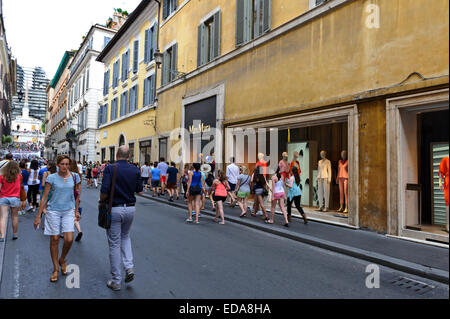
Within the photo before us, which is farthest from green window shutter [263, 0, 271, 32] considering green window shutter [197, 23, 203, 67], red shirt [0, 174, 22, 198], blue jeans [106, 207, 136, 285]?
blue jeans [106, 207, 136, 285]

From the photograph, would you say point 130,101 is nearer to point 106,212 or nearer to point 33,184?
point 33,184

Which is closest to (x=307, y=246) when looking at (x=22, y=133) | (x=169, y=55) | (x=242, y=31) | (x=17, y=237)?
(x=17, y=237)

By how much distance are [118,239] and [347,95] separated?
6.43 m

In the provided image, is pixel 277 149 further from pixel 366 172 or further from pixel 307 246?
pixel 307 246

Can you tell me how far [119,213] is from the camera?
3867 millimetres

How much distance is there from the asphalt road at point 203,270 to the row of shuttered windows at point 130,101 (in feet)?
49.2

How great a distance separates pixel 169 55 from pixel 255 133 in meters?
9.54

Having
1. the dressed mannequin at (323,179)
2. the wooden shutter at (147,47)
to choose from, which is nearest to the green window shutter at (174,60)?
the wooden shutter at (147,47)

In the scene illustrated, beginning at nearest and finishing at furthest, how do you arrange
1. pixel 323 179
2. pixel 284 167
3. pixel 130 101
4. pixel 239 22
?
pixel 284 167, pixel 323 179, pixel 239 22, pixel 130 101

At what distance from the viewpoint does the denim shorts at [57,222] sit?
4129 mm

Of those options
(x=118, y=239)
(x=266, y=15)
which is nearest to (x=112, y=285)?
(x=118, y=239)

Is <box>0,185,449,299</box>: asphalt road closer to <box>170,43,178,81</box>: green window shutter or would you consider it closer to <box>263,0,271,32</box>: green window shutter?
<box>263,0,271,32</box>: green window shutter

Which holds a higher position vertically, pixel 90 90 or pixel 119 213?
pixel 90 90

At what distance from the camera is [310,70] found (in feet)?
29.5
